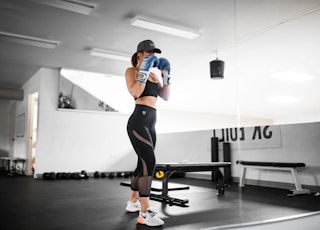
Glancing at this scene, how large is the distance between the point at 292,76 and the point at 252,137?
291 centimetres

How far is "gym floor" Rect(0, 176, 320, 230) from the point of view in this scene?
2.20 meters

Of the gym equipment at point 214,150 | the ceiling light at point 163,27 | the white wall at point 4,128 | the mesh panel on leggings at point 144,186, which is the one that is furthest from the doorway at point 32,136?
the mesh panel on leggings at point 144,186

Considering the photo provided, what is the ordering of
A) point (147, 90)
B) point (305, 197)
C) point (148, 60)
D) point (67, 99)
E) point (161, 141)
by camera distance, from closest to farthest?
point (148, 60) → point (147, 90) → point (305, 197) → point (67, 99) → point (161, 141)

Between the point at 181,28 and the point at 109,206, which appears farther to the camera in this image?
the point at 181,28

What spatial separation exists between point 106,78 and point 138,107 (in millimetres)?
4665

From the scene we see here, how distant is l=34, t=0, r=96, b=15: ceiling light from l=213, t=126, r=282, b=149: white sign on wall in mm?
2683

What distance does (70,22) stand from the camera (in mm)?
4277

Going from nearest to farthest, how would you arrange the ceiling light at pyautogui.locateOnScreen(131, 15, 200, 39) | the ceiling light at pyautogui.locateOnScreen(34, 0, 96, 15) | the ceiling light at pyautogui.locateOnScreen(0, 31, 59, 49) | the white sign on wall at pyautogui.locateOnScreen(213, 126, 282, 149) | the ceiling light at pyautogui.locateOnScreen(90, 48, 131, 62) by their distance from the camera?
1. the ceiling light at pyautogui.locateOnScreen(34, 0, 96, 15)
2. the ceiling light at pyautogui.locateOnScreen(131, 15, 200, 39)
3. the white sign on wall at pyautogui.locateOnScreen(213, 126, 282, 149)
4. the ceiling light at pyautogui.locateOnScreen(0, 31, 59, 49)
5. the ceiling light at pyautogui.locateOnScreen(90, 48, 131, 62)

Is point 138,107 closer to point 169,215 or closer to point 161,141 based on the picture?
point 169,215

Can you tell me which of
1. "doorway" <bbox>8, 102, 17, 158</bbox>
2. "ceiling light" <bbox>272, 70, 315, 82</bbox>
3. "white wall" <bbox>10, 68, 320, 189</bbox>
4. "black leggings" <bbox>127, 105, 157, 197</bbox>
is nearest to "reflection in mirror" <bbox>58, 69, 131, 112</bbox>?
"white wall" <bbox>10, 68, 320, 189</bbox>

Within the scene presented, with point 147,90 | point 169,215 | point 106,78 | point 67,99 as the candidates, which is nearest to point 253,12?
point 147,90

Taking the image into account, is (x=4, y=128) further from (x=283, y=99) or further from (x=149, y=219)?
(x=283, y=99)

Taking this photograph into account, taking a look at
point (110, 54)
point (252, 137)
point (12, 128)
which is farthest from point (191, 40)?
point (12, 128)

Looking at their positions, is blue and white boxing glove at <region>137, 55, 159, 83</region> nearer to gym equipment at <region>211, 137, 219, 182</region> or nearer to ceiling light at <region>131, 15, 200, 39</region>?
ceiling light at <region>131, 15, 200, 39</region>
